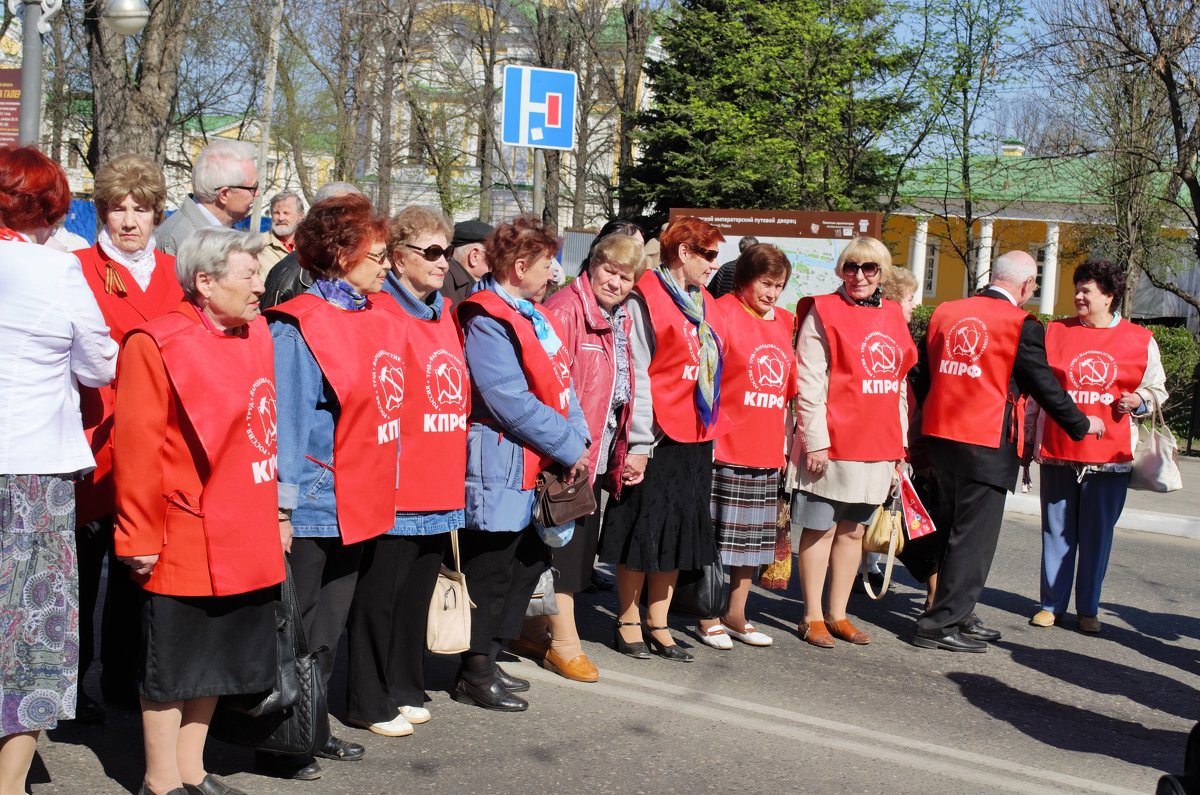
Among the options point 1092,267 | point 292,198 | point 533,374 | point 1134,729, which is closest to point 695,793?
point 533,374

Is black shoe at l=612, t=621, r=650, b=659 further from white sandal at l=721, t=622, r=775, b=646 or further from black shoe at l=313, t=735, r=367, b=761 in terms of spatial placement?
black shoe at l=313, t=735, r=367, b=761

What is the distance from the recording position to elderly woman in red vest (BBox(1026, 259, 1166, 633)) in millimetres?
7113

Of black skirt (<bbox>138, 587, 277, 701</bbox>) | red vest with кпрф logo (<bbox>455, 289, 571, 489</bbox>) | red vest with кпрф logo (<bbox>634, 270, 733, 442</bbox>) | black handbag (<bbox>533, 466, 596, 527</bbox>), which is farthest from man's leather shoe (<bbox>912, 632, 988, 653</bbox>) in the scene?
black skirt (<bbox>138, 587, 277, 701</bbox>)

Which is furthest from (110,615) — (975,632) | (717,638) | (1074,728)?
(975,632)

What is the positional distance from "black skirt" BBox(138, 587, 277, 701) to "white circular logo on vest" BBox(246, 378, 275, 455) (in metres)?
0.45

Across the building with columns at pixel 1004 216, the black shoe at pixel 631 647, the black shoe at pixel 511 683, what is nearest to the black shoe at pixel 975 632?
the black shoe at pixel 631 647

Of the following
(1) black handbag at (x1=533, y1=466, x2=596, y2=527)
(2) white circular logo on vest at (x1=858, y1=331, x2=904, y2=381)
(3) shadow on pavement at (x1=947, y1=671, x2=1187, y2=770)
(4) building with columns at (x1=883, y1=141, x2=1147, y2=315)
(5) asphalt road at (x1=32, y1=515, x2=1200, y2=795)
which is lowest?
(3) shadow on pavement at (x1=947, y1=671, x2=1187, y2=770)

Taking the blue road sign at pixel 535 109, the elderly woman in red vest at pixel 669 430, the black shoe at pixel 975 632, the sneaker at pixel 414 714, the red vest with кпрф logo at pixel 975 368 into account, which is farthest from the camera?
the blue road sign at pixel 535 109

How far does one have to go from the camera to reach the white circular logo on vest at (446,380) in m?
4.61

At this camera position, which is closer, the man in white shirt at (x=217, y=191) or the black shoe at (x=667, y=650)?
the man in white shirt at (x=217, y=191)

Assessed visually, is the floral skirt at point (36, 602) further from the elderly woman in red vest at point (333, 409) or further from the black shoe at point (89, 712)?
the black shoe at point (89, 712)

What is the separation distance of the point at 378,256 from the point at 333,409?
0.55 metres

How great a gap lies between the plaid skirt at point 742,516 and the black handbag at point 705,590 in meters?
0.09

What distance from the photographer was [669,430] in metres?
5.87
